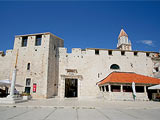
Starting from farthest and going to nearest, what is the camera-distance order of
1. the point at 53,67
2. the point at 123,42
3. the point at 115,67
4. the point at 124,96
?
the point at 123,42
the point at 115,67
the point at 53,67
the point at 124,96

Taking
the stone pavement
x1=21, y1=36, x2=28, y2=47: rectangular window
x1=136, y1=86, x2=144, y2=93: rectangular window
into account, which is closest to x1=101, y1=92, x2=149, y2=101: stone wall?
x1=136, y1=86, x2=144, y2=93: rectangular window

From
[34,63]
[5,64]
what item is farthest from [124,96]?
[5,64]

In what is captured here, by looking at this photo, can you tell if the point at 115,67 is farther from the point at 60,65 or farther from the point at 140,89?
the point at 60,65

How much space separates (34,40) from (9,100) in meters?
14.5

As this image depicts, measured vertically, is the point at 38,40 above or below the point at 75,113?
above

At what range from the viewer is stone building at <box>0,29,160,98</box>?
2250 centimetres

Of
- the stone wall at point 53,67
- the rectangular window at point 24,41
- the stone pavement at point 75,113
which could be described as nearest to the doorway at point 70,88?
the stone wall at point 53,67

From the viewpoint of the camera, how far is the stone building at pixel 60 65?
22.5 meters

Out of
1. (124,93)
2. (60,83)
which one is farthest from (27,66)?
(124,93)

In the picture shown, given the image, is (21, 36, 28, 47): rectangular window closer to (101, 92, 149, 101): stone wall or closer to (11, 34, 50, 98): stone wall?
(11, 34, 50, 98): stone wall

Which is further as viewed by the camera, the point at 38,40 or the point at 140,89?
the point at 38,40

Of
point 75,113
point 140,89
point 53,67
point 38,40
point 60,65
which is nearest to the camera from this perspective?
point 75,113

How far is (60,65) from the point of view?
→ 2533cm

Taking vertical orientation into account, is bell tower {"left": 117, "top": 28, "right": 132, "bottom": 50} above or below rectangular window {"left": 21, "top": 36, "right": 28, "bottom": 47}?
above
